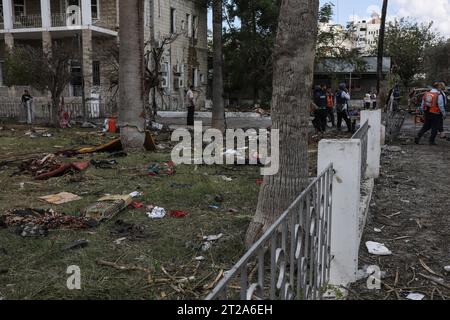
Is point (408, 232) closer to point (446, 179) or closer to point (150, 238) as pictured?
point (150, 238)

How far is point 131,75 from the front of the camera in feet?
35.8

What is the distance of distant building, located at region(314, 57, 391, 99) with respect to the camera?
35.3 meters

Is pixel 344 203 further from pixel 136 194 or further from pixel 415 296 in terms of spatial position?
pixel 136 194

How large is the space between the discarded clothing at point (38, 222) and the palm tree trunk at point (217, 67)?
33.7 feet

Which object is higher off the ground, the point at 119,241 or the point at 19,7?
the point at 19,7

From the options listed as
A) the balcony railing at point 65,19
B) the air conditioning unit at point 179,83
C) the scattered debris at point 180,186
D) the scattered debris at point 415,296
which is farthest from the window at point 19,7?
the scattered debris at point 415,296

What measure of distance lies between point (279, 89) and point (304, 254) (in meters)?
1.99

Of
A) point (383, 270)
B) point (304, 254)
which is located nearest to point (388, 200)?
point (383, 270)

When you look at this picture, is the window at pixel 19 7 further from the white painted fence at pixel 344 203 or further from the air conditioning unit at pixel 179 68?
the white painted fence at pixel 344 203

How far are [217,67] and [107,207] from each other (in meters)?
10.1

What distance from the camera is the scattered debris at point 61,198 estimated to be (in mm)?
6546

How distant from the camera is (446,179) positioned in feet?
26.8

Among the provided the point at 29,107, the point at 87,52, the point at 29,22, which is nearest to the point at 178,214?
the point at 29,107
